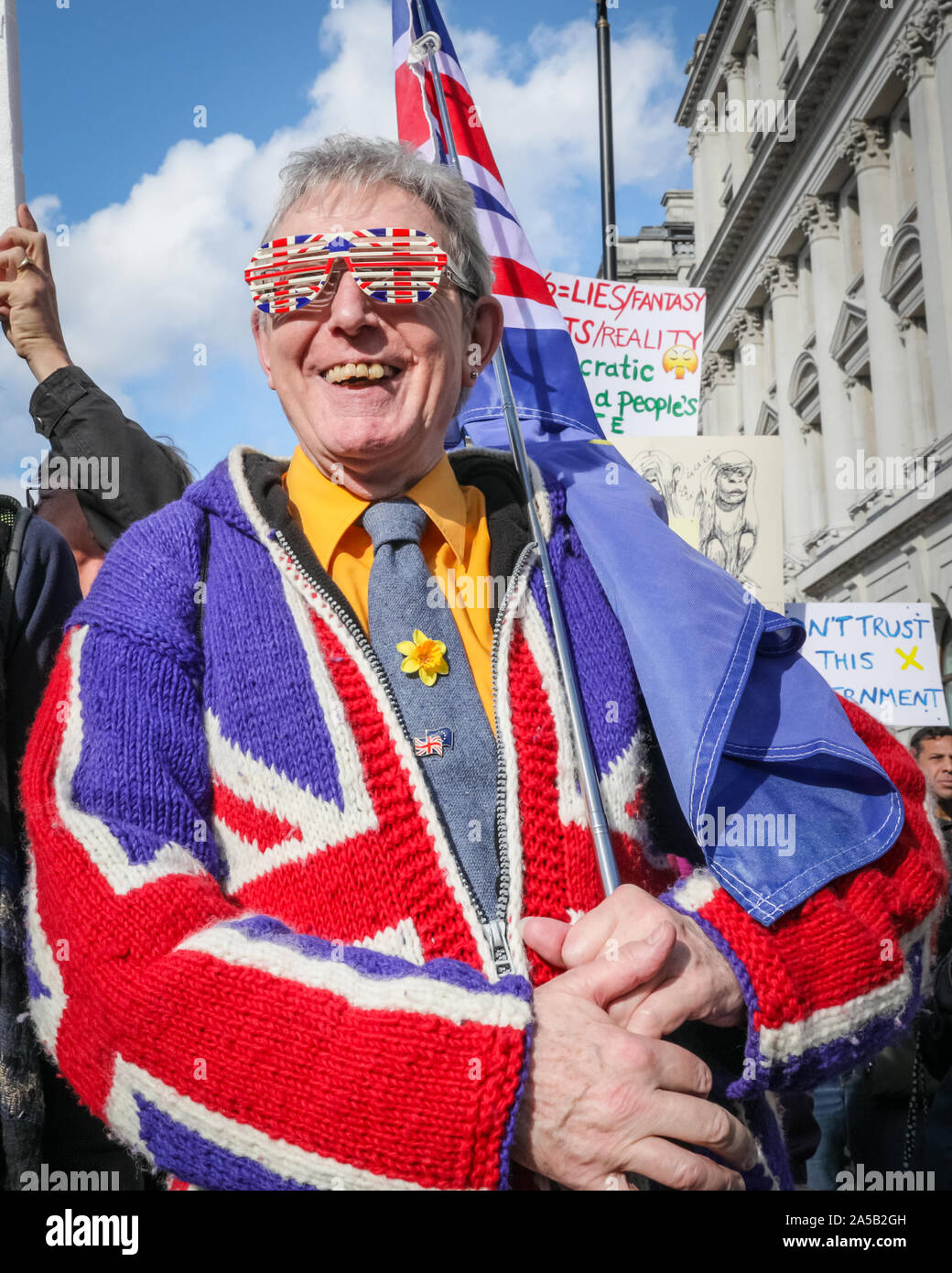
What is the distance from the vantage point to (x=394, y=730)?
64.6 inches

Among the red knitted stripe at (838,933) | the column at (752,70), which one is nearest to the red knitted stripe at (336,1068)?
the red knitted stripe at (838,933)

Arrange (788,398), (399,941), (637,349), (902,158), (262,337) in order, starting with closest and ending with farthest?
1. (399,941)
2. (262,337)
3. (637,349)
4. (902,158)
5. (788,398)

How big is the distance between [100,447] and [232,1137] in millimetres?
1619

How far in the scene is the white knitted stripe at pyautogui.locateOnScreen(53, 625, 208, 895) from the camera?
4.68ft

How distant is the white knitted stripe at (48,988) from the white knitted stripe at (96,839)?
125mm

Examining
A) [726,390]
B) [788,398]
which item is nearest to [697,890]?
[788,398]

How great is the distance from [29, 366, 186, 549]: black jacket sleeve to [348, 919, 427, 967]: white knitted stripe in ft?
4.28

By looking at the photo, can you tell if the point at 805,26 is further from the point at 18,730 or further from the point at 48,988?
the point at 48,988

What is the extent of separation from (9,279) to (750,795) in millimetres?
1867

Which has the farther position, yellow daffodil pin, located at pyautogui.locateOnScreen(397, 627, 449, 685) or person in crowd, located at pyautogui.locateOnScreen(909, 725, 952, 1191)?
person in crowd, located at pyautogui.locateOnScreen(909, 725, 952, 1191)

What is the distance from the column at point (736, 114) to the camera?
30312 mm

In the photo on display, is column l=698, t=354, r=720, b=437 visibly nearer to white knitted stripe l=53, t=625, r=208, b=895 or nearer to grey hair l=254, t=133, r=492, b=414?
grey hair l=254, t=133, r=492, b=414

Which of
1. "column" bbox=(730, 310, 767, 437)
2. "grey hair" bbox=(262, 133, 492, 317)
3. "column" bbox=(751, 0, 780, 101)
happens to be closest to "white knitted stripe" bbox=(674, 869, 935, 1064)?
"grey hair" bbox=(262, 133, 492, 317)

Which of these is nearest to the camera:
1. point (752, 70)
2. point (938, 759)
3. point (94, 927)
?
point (94, 927)
